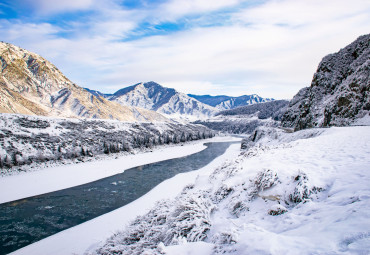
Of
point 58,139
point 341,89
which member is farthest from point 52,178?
point 341,89

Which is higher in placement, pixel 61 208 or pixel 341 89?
pixel 341 89

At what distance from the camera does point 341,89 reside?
79.4 ft

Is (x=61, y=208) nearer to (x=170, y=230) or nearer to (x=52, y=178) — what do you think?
(x=52, y=178)

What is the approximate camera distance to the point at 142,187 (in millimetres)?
18828

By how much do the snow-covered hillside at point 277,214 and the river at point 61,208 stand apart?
23.7 feet

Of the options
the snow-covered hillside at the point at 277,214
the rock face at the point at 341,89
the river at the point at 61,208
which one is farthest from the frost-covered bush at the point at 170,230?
the rock face at the point at 341,89

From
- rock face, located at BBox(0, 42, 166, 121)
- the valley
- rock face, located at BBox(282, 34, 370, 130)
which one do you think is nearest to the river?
the valley

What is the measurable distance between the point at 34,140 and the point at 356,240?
3381cm

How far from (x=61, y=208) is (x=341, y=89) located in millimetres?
32207

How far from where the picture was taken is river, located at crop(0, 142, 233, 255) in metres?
10.5

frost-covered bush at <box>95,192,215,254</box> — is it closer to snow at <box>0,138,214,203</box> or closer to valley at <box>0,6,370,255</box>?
valley at <box>0,6,370,255</box>

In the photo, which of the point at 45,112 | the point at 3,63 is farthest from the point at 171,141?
the point at 3,63

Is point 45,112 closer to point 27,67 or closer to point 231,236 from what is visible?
point 27,67

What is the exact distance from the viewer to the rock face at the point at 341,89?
20.3 m
